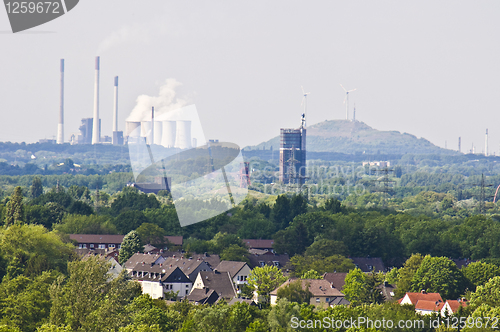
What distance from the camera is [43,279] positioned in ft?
126

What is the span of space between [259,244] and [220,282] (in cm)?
1894

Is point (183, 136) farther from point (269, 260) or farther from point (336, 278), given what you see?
point (269, 260)

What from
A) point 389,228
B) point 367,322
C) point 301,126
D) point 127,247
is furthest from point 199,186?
point 301,126

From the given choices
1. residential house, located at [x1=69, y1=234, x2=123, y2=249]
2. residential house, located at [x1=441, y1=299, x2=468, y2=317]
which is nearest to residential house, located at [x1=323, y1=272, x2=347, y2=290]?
residential house, located at [x1=441, y1=299, x2=468, y2=317]

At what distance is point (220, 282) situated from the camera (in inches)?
1837

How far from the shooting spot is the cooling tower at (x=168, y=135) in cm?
2682

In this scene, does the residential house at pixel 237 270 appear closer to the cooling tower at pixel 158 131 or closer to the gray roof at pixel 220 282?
the gray roof at pixel 220 282

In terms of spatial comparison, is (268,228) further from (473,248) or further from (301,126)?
(301,126)

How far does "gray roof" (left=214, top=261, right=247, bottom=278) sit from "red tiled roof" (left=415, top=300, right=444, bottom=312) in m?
12.6

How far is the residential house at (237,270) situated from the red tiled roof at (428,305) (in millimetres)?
11404

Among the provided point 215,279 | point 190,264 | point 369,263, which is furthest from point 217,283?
point 369,263

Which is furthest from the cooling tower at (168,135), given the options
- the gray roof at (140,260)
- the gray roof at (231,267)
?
the gray roof at (140,260)

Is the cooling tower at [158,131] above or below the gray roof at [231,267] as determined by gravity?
above

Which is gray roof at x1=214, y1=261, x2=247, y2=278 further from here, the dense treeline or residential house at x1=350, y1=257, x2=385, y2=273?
residential house at x1=350, y1=257, x2=385, y2=273
